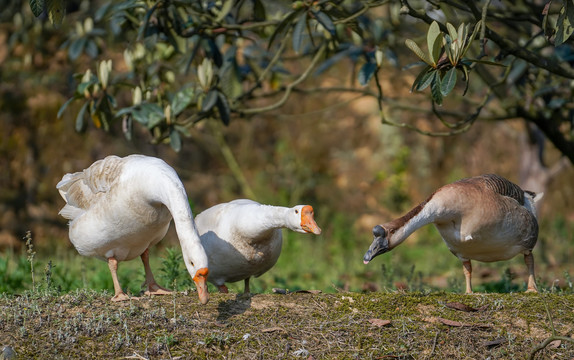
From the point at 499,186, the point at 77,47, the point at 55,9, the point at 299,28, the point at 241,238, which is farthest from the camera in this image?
the point at 77,47

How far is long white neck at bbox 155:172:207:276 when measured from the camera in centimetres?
396

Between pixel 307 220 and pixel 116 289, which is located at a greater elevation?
pixel 307 220

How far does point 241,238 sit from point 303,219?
0.66 metres

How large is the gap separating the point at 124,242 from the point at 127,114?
1551 mm

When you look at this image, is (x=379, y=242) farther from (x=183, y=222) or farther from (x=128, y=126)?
(x=128, y=126)

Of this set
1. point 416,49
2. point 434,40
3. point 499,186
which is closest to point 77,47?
point 416,49

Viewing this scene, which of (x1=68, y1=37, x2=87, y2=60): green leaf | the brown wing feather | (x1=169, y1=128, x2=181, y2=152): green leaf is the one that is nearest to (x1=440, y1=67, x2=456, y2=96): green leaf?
the brown wing feather

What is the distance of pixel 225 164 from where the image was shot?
1298cm

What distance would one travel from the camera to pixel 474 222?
4.63 metres

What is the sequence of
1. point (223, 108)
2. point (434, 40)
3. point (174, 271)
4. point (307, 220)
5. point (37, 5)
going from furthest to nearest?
point (223, 108), point (174, 271), point (307, 220), point (37, 5), point (434, 40)

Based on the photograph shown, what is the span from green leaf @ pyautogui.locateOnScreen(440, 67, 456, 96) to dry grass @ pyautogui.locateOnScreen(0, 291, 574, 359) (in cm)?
140

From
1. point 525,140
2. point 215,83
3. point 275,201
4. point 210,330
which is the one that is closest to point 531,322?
point 210,330

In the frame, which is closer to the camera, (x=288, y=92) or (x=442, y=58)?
(x=442, y=58)

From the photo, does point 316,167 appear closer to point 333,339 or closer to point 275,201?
point 275,201
